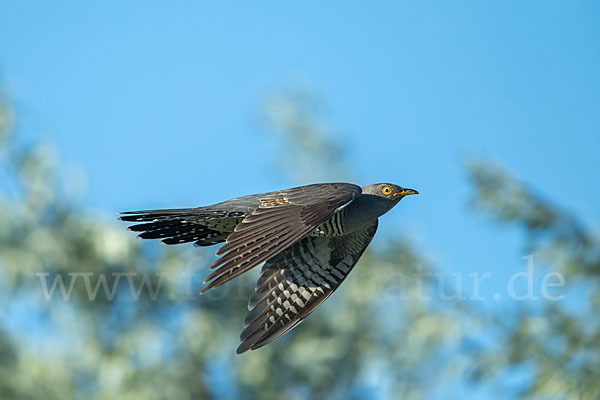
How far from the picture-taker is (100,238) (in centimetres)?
1129

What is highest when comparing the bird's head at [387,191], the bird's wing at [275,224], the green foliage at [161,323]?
the green foliage at [161,323]

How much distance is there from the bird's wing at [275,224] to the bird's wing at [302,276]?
2.40 feet

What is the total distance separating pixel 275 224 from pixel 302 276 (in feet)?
3.81

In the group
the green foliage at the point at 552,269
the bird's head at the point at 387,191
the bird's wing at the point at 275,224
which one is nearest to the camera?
the bird's wing at the point at 275,224

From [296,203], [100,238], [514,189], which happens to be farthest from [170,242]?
[100,238]

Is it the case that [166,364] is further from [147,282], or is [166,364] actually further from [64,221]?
[64,221]

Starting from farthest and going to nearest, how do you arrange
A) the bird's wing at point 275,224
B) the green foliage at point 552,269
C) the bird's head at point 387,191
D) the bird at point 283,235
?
the green foliage at point 552,269, the bird's head at point 387,191, the bird at point 283,235, the bird's wing at point 275,224

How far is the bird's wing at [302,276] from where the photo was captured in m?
5.37

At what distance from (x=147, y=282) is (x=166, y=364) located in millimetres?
1274

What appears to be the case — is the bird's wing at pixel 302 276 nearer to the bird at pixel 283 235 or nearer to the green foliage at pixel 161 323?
the bird at pixel 283 235

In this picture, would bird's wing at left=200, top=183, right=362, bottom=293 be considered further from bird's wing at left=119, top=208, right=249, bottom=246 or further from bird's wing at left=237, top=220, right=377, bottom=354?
bird's wing at left=237, top=220, right=377, bottom=354

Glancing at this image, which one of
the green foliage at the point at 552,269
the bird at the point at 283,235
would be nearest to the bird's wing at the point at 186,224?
the bird at the point at 283,235

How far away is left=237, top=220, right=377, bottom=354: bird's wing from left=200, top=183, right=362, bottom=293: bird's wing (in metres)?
0.73

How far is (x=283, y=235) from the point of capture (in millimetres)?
4430
